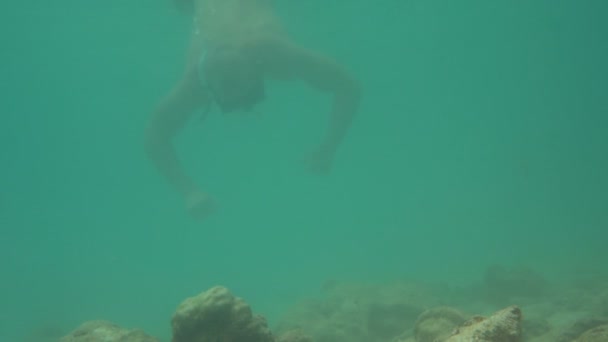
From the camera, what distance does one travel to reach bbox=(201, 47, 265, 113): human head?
10070 mm

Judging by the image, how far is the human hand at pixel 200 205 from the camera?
10891 mm

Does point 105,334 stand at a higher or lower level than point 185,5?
lower

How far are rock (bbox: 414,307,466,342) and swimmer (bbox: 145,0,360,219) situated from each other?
264 inches

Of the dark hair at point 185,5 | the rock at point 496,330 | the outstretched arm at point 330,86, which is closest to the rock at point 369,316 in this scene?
the outstretched arm at point 330,86

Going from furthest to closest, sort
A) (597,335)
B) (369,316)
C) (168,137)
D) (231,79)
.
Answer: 1. (168,137)
2. (231,79)
3. (369,316)
4. (597,335)

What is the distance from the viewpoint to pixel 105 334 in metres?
3.82

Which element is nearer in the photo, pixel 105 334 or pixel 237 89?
pixel 105 334

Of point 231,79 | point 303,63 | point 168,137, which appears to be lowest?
point 231,79

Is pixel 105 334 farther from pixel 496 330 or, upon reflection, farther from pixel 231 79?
pixel 231 79

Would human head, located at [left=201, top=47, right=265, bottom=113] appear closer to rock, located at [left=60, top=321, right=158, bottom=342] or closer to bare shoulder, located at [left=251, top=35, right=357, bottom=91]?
bare shoulder, located at [left=251, top=35, right=357, bottom=91]

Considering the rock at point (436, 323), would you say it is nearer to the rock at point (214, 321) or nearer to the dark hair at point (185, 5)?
the rock at point (214, 321)

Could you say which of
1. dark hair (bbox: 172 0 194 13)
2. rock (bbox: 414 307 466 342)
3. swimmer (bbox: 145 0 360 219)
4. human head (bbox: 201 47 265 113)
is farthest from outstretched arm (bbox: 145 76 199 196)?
dark hair (bbox: 172 0 194 13)

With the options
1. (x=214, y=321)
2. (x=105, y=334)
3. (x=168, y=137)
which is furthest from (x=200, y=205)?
(x=214, y=321)

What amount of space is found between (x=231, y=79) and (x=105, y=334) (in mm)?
7093
